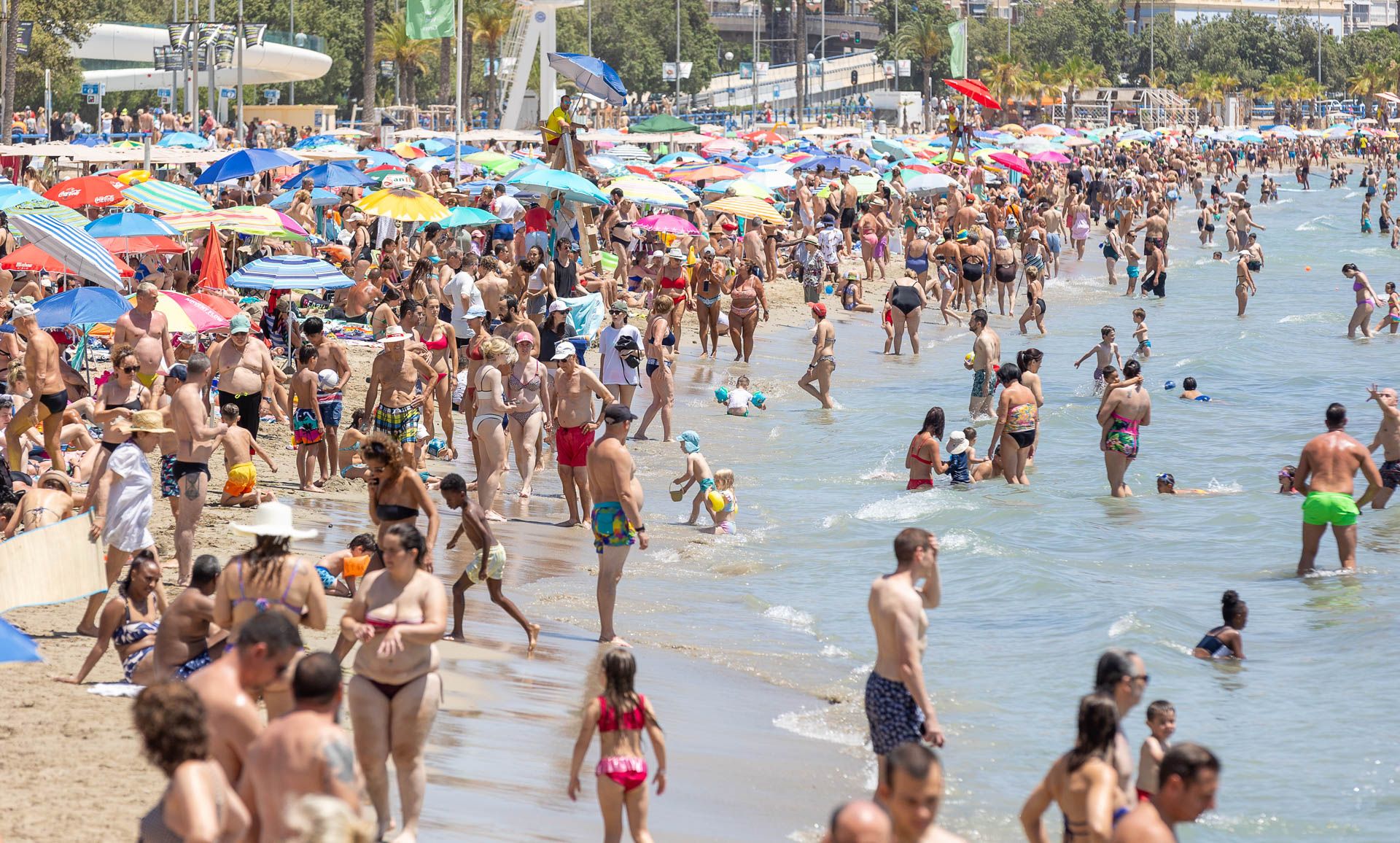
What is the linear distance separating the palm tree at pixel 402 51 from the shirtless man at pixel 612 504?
52.7 m

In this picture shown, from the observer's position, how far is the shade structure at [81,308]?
12.2 m

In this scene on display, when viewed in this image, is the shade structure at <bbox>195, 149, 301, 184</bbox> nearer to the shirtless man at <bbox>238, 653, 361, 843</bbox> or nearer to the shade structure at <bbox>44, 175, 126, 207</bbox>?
the shade structure at <bbox>44, 175, 126, 207</bbox>

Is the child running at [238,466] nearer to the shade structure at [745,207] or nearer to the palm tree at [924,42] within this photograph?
the shade structure at [745,207]

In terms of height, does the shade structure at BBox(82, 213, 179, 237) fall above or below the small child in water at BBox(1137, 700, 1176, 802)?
above

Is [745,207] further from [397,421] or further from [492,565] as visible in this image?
[492,565]

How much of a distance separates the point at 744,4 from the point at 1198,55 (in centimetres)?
3208

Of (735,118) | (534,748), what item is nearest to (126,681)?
(534,748)

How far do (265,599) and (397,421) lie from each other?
5.70 metres

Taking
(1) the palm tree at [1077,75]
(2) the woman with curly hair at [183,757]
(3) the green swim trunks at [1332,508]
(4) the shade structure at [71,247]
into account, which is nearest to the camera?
(2) the woman with curly hair at [183,757]

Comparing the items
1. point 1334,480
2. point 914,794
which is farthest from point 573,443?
point 914,794

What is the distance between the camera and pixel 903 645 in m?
6.29

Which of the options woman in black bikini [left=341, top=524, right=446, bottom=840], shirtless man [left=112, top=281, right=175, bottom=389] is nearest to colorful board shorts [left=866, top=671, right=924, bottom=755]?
woman in black bikini [left=341, top=524, right=446, bottom=840]

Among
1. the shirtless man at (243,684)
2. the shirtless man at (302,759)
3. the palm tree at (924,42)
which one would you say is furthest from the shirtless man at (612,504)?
the palm tree at (924,42)

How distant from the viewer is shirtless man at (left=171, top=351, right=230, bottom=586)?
8766mm
